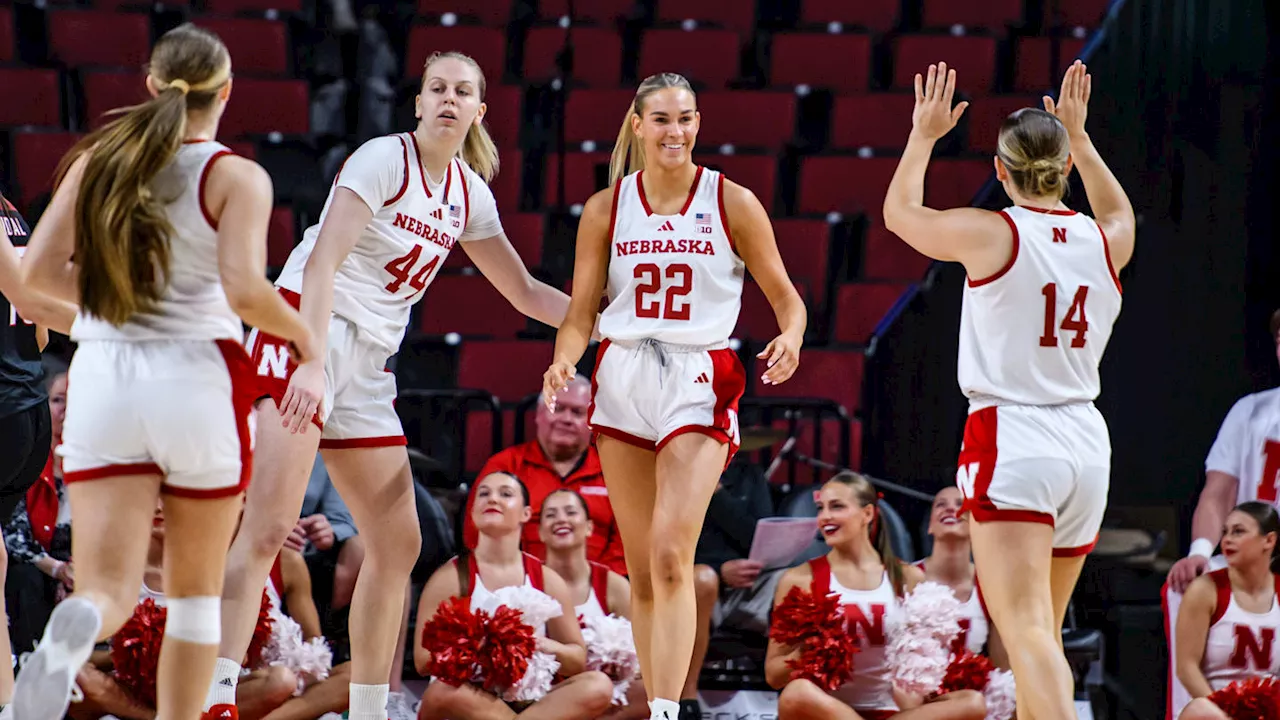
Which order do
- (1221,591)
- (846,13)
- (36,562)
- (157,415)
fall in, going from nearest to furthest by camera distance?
(157,415), (36,562), (1221,591), (846,13)

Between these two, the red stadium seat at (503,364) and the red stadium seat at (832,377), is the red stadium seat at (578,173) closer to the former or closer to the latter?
the red stadium seat at (503,364)

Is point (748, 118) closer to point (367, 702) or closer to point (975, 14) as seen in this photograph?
point (975, 14)

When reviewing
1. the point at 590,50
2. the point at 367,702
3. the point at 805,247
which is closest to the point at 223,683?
the point at 367,702

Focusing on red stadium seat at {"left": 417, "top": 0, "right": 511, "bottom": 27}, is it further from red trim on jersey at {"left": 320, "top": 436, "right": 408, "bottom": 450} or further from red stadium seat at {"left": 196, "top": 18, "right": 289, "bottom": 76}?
red trim on jersey at {"left": 320, "top": 436, "right": 408, "bottom": 450}

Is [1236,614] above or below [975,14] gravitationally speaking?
below

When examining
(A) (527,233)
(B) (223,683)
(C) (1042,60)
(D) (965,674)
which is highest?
(C) (1042,60)

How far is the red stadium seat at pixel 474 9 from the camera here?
28.3ft

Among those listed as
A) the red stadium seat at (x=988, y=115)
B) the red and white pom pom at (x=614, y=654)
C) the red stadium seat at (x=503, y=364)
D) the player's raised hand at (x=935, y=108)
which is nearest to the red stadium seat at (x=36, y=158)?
the red stadium seat at (x=503, y=364)

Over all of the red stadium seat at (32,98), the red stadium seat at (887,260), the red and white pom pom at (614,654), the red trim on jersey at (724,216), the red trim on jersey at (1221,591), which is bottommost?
the red and white pom pom at (614,654)

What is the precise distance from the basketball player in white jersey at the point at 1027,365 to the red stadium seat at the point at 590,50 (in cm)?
458

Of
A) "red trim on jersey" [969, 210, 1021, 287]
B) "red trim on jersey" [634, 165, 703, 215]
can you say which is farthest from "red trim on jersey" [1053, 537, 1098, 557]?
"red trim on jersey" [634, 165, 703, 215]

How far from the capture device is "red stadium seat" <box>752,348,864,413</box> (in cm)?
797

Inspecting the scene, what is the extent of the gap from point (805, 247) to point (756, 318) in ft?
1.76

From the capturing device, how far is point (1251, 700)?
225 inches
